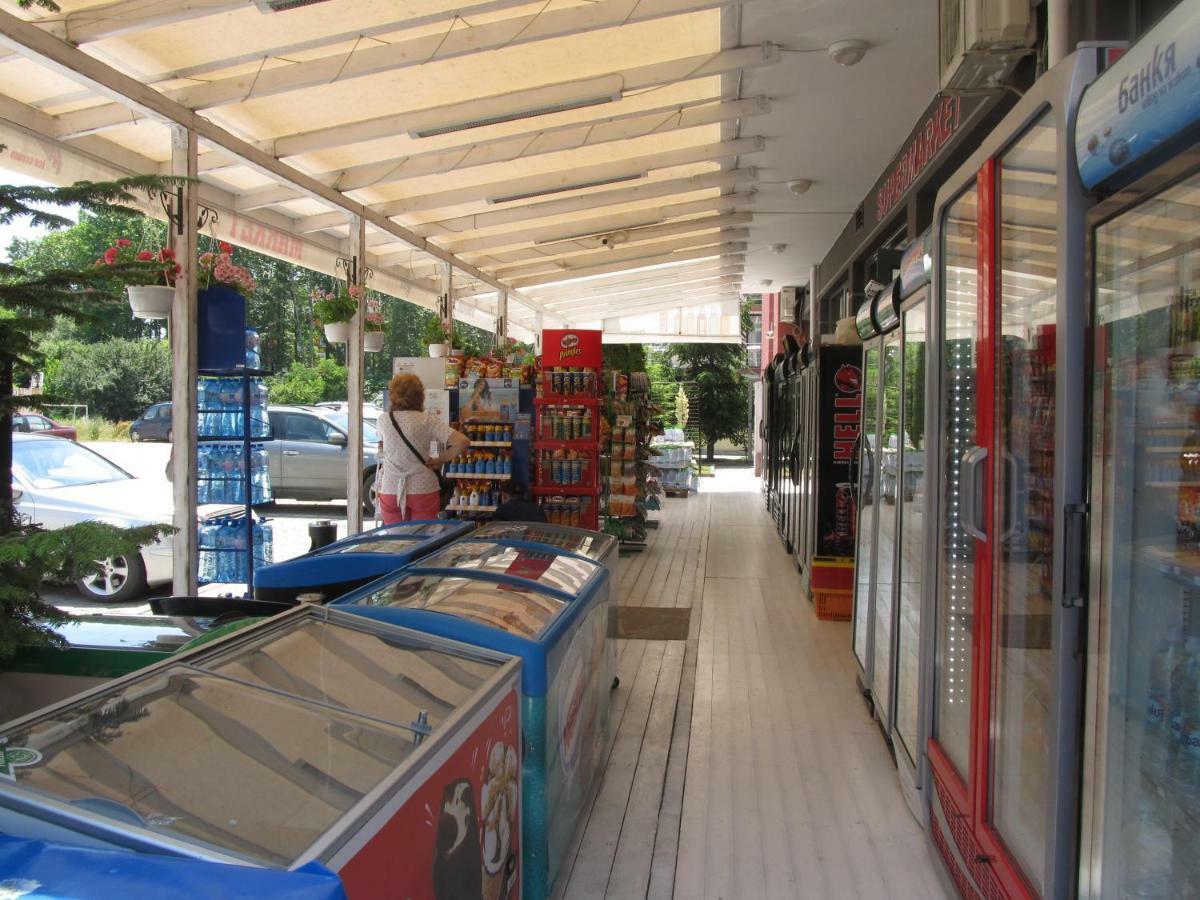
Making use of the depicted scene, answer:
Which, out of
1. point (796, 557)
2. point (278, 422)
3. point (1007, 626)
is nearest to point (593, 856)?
point (1007, 626)

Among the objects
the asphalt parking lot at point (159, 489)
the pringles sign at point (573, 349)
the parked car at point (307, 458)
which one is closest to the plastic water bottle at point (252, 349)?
the asphalt parking lot at point (159, 489)

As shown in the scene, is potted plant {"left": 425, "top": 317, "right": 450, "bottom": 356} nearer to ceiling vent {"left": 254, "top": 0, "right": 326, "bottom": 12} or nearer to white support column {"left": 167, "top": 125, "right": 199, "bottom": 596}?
white support column {"left": 167, "top": 125, "right": 199, "bottom": 596}

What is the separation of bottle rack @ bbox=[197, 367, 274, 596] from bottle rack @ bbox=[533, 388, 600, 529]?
222 cm

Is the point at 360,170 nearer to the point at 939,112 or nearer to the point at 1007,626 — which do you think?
the point at 939,112

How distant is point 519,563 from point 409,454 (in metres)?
2.75

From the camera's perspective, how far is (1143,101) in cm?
143

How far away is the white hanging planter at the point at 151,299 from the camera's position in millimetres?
4645

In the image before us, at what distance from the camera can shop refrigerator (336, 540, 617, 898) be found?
234cm

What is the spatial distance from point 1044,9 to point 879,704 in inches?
112

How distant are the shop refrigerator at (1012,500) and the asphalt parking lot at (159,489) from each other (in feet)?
→ 8.91

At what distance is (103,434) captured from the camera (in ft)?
41.9

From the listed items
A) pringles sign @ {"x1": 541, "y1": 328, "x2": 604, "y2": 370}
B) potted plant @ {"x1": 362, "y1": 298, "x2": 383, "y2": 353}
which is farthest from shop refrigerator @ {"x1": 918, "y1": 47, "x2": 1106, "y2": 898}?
potted plant @ {"x1": 362, "y1": 298, "x2": 383, "y2": 353}

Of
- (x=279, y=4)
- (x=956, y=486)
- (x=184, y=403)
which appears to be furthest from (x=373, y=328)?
(x=956, y=486)

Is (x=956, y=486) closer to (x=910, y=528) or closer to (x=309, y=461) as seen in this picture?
(x=910, y=528)
